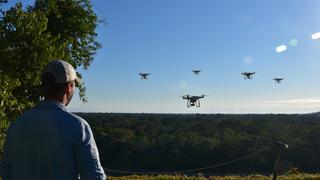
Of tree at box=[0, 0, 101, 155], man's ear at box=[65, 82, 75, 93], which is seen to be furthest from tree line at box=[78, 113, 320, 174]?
man's ear at box=[65, 82, 75, 93]

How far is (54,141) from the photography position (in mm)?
2668

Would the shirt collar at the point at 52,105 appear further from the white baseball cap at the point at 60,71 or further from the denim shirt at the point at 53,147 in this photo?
the white baseball cap at the point at 60,71

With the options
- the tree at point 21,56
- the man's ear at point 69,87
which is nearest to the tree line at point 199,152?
the tree at point 21,56

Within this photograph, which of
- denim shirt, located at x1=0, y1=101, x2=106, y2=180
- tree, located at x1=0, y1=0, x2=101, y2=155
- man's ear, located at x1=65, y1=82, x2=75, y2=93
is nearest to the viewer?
denim shirt, located at x1=0, y1=101, x2=106, y2=180

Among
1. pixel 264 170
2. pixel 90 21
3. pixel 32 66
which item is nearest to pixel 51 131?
pixel 32 66

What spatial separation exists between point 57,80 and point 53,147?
321 mm

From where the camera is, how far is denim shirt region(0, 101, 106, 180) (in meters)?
2.63

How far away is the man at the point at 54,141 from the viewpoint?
264cm

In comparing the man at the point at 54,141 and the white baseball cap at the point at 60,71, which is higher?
the white baseball cap at the point at 60,71

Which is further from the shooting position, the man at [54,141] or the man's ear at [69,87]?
the man's ear at [69,87]

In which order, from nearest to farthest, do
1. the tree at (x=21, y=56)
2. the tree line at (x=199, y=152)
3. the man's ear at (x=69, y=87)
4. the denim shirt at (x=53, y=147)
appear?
1. the denim shirt at (x=53, y=147)
2. the man's ear at (x=69, y=87)
3. the tree at (x=21, y=56)
4. the tree line at (x=199, y=152)

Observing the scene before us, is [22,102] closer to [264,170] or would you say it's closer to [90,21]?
[90,21]

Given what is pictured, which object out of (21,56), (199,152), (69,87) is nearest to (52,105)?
(69,87)

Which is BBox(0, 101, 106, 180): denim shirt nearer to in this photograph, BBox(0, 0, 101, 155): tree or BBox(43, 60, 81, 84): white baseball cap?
BBox(43, 60, 81, 84): white baseball cap
